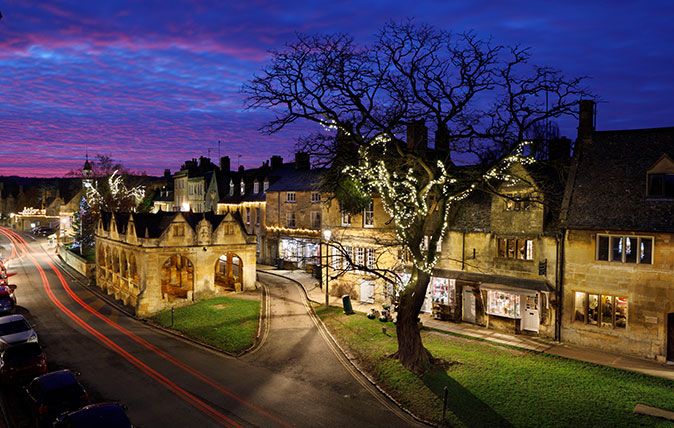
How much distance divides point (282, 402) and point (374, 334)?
31.5 ft

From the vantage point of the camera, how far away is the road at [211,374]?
60.5 feet

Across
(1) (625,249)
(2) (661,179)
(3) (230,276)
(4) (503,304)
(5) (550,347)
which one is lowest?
(5) (550,347)

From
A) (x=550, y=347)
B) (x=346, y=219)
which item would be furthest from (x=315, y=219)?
(x=550, y=347)

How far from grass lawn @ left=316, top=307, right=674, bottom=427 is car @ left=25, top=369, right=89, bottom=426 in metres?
12.0

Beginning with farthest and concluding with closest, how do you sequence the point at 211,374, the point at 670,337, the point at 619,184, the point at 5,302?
the point at 5,302, the point at 619,184, the point at 670,337, the point at 211,374

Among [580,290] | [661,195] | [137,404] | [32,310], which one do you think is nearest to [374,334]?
[580,290]

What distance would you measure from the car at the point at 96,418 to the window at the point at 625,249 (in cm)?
2326

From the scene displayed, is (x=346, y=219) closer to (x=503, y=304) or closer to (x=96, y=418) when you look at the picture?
(x=503, y=304)

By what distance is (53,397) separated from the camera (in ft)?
57.8

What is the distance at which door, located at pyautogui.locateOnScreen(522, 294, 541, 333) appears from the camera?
2805cm

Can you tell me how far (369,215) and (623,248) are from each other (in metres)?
16.8

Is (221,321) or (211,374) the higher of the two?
(221,321)

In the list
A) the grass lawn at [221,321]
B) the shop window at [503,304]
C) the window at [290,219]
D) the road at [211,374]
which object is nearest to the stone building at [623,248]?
the shop window at [503,304]

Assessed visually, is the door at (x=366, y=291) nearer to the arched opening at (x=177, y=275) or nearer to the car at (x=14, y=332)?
the arched opening at (x=177, y=275)
